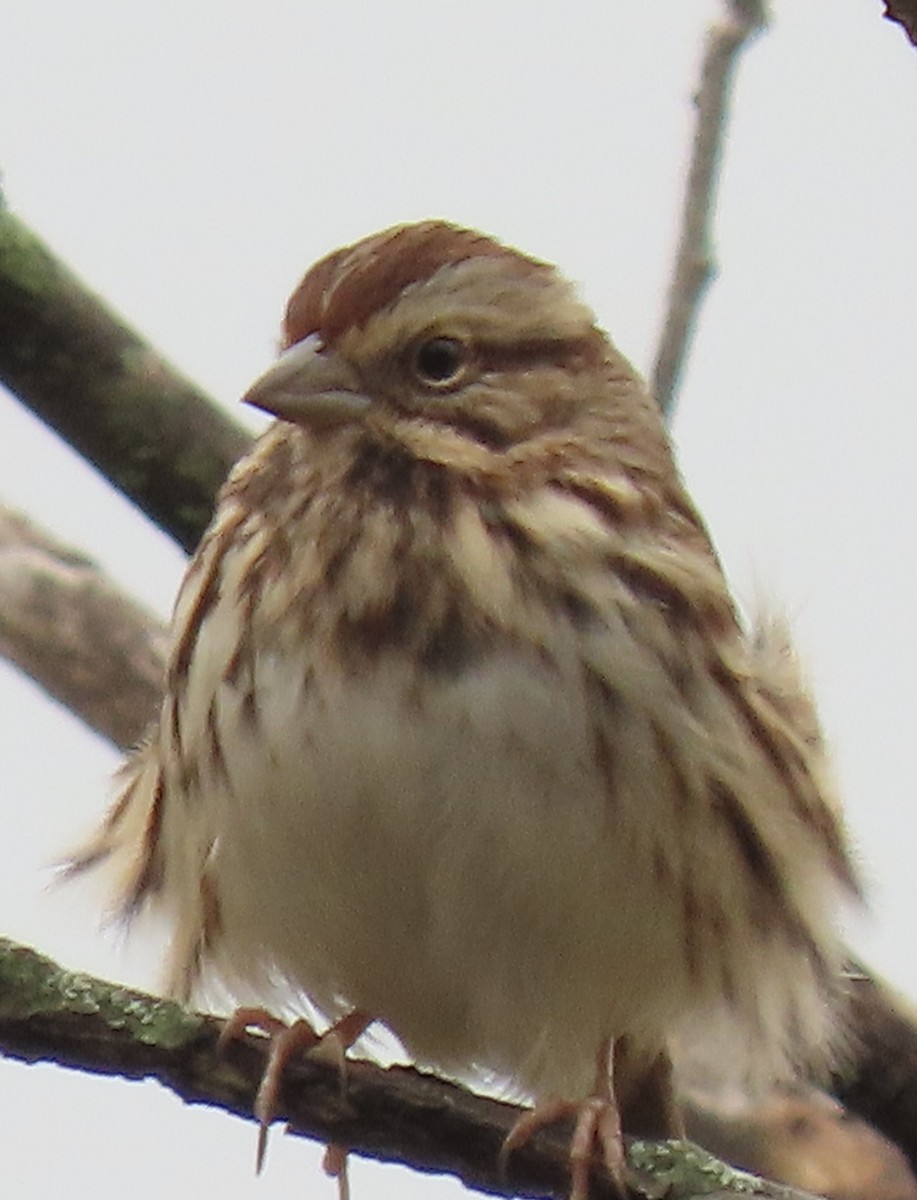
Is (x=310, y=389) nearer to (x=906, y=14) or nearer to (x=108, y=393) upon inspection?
(x=108, y=393)

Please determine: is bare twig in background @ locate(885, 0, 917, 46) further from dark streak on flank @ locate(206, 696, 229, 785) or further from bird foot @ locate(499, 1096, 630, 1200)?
dark streak on flank @ locate(206, 696, 229, 785)

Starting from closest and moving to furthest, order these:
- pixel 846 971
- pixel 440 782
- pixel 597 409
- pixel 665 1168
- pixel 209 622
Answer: pixel 665 1168
pixel 440 782
pixel 209 622
pixel 597 409
pixel 846 971

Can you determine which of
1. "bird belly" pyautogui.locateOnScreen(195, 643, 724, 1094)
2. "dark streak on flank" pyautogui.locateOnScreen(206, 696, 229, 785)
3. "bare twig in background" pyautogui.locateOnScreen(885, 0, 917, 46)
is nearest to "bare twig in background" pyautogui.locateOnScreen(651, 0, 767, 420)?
"bird belly" pyautogui.locateOnScreen(195, 643, 724, 1094)

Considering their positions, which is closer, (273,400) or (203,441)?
(273,400)

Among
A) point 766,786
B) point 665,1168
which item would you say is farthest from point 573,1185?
point 766,786

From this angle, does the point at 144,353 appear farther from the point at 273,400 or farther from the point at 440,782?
the point at 440,782

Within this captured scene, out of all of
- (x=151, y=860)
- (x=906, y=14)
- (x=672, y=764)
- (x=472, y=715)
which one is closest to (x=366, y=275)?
(x=472, y=715)

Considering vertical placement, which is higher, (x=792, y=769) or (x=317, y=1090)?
(x=792, y=769)
